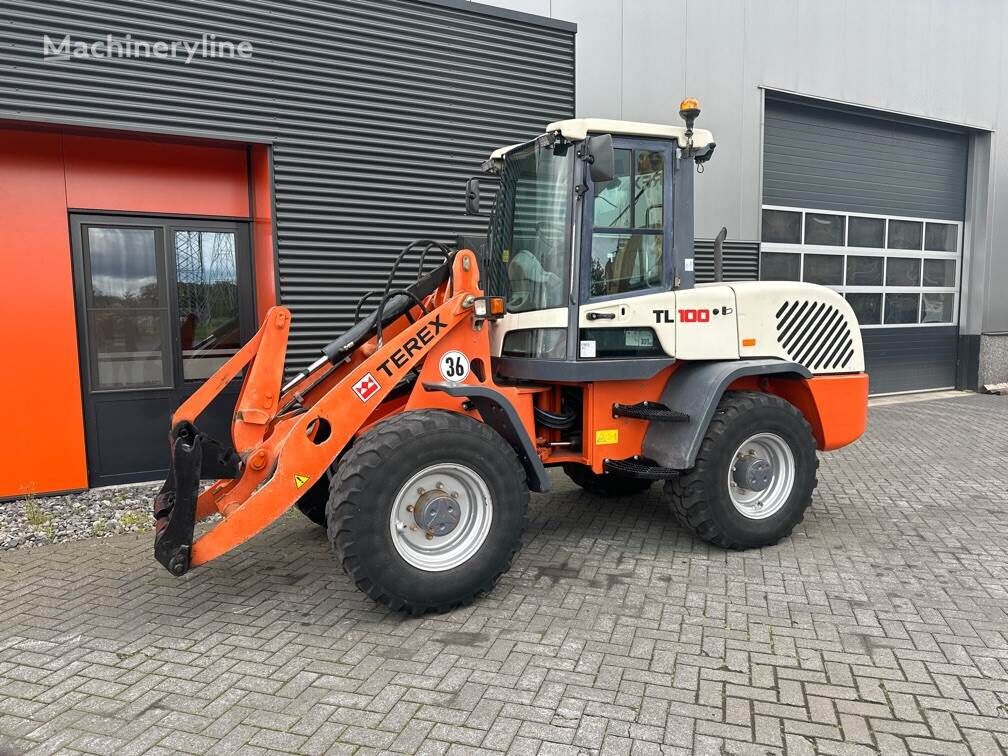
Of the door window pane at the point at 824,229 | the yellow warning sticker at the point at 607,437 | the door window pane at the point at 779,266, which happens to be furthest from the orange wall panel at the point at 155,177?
the door window pane at the point at 824,229

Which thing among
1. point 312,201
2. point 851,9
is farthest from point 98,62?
point 851,9

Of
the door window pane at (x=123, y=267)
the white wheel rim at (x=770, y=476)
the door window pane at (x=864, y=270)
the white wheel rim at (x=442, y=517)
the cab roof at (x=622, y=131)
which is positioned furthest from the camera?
the door window pane at (x=864, y=270)

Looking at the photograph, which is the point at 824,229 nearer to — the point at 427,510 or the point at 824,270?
the point at 824,270

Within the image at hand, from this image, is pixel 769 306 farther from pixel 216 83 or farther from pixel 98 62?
pixel 98 62

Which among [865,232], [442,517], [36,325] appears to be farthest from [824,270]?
[36,325]

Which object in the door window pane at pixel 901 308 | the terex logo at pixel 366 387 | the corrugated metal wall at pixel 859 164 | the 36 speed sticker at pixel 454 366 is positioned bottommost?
the terex logo at pixel 366 387

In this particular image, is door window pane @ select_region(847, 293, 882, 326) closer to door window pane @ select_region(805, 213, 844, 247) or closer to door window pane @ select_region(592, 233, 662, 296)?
door window pane @ select_region(805, 213, 844, 247)

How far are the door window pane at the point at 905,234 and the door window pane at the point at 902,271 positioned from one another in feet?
0.70

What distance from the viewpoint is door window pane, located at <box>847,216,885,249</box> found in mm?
11117

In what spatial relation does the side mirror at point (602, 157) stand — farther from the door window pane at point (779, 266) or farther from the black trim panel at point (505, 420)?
the door window pane at point (779, 266)

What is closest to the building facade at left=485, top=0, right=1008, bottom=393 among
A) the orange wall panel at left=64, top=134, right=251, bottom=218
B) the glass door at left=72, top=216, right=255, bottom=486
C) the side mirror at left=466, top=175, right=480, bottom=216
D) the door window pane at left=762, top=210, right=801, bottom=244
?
the door window pane at left=762, top=210, right=801, bottom=244

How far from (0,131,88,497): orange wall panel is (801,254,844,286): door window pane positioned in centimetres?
950

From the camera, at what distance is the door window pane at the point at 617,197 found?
14.3 ft

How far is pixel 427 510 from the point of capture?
12.6 ft
